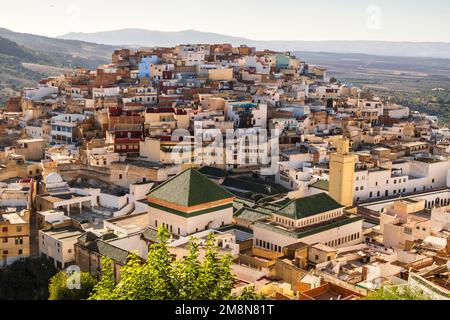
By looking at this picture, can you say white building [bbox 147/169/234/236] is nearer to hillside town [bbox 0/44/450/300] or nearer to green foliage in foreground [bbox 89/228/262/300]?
hillside town [bbox 0/44/450/300]

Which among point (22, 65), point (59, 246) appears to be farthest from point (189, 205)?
point (22, 65)

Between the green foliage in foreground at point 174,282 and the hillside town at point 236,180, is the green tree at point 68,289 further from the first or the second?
the green foliage in foreground at point 174,282

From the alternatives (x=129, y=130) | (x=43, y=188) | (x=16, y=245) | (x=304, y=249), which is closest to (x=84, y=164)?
(x=43, y=188)

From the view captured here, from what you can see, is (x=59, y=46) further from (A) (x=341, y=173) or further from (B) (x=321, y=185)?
(A) (x=341, y=173)

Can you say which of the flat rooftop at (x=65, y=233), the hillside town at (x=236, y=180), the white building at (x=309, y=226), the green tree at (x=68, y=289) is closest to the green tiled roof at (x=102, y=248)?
the hillside town at (x=236, y=180)

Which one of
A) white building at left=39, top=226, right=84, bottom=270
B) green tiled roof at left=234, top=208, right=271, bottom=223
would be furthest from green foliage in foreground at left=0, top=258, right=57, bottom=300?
green tiled roof at left=234, top=208, right=271, bottom=223

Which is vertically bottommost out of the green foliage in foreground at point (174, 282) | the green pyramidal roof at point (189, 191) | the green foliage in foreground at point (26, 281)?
the green foliage in foreground at point (26, 281)

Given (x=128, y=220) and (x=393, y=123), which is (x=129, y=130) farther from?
(x=393, y=123)
